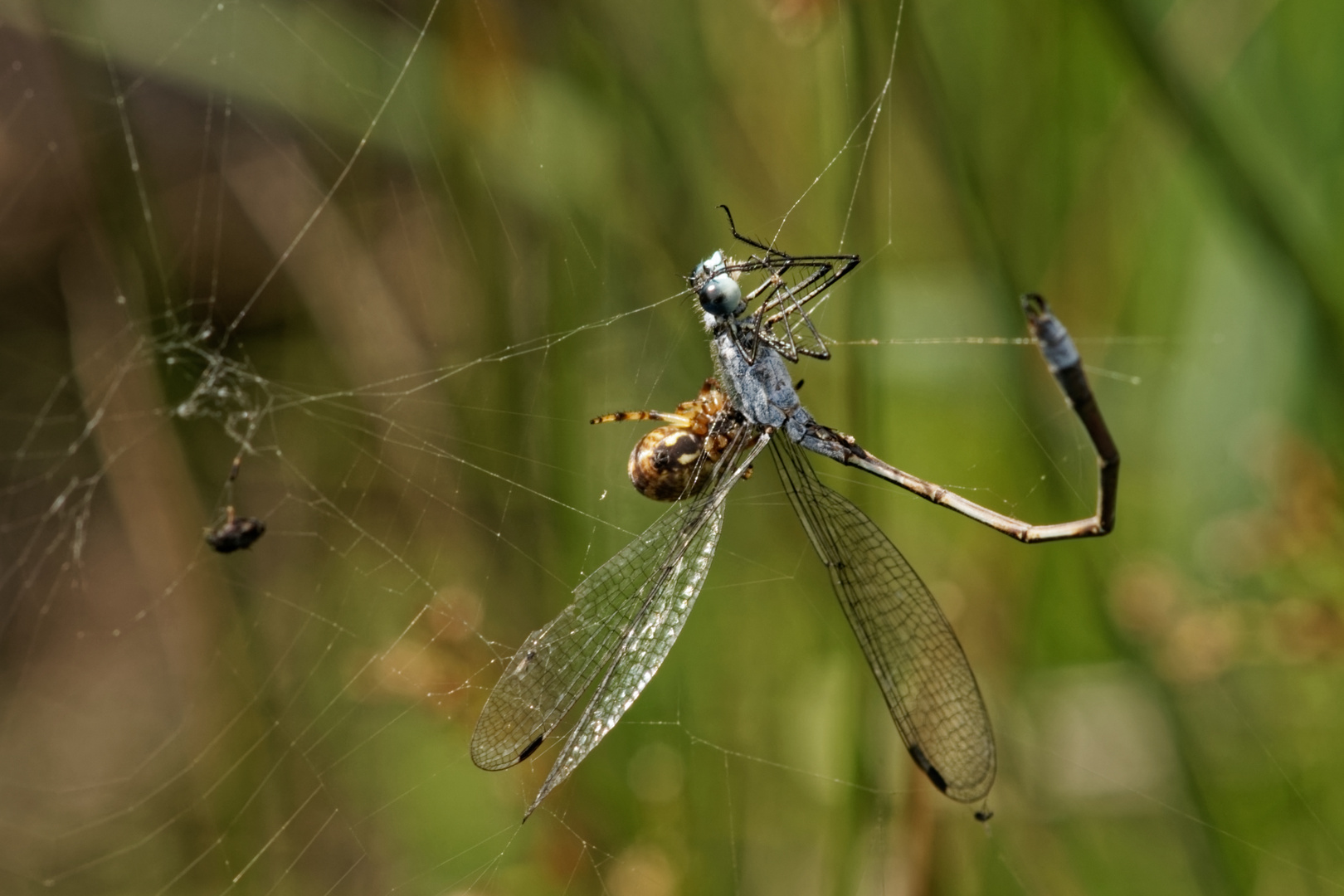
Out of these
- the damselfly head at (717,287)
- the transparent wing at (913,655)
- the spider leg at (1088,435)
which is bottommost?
the transparent wing at (913,655)

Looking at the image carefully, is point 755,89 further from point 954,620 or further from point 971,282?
point 954,620

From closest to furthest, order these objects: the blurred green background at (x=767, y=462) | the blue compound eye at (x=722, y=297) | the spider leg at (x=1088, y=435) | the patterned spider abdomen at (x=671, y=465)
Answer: the spider leg at (x=1088, y=435) < the blurred green background at (x=767, y=462) < the blue compound eye at (x=722, y=297) < the patterned spider abdomen at (x=671, y=465)

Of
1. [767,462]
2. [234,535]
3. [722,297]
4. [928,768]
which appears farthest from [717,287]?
[234,535]

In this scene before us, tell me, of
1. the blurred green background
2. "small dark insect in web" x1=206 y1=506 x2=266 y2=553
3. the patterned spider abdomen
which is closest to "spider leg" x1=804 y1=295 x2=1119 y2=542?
the blurred green background

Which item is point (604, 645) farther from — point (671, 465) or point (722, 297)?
point (722, 297)

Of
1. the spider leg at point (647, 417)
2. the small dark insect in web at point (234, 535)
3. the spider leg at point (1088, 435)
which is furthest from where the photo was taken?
the small dark insect in web at point (234, 535)

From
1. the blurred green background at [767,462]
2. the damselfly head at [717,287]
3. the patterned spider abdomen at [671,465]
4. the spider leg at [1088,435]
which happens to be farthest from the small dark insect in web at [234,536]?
the spider leg at [1088,435]

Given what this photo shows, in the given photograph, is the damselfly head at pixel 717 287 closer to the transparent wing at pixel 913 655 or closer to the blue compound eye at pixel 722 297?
the blue compound eye at pixel 722 297
